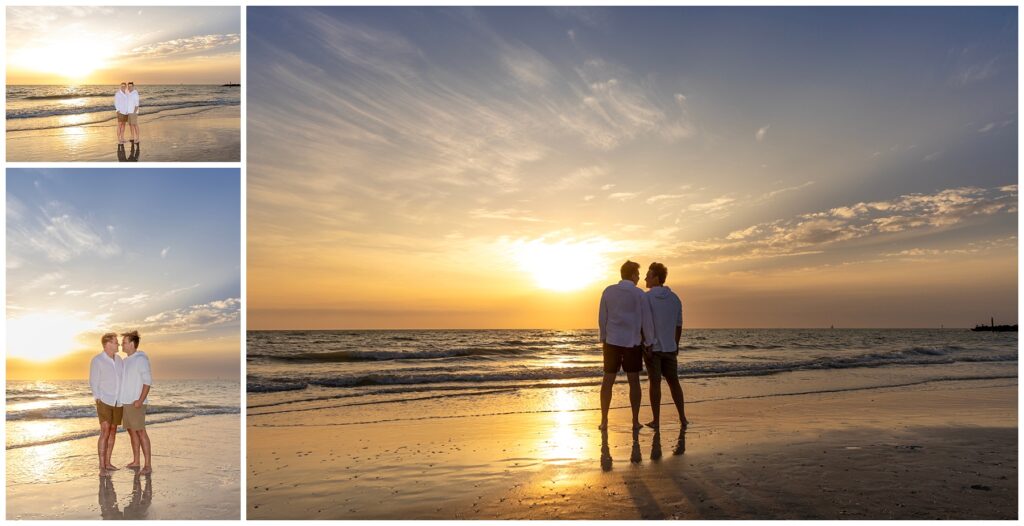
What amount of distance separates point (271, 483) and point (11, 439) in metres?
4.91

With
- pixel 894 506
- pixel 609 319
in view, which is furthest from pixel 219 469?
pixel 894 506

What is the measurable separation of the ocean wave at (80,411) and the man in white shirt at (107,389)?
11.4 feet

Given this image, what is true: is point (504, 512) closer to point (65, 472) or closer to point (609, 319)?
point (609, 319)

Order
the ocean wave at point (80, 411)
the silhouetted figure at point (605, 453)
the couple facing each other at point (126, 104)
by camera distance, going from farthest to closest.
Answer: the ocean wave at point (80, 411) → the couple facing each other at point (126, 104) → the silhouetted figure at point (605, 453)

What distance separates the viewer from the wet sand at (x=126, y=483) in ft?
17.0

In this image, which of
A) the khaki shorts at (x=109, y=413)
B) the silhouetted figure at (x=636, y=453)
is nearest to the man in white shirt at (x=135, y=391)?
the khaki shorts at (x=109, y=413)

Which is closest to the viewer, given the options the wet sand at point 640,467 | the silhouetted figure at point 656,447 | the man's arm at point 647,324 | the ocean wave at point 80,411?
the wet sand at point 640,467

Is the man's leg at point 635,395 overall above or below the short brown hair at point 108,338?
below

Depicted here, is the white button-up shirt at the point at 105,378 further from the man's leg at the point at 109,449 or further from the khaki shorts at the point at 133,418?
the man's leg at the point at 109,449

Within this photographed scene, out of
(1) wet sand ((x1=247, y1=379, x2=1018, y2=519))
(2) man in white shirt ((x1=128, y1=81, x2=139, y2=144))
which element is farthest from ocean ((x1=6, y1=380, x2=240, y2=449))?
(2) man in white shirt ((x1=128, y1=81, x2=139, y2=144))

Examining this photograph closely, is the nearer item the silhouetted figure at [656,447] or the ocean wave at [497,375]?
the silhouetted figure at [656,447]

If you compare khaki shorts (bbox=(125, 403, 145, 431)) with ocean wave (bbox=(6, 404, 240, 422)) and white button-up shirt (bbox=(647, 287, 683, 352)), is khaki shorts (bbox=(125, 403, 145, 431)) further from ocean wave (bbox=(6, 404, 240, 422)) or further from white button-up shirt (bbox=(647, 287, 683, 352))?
white button-up shirt (bbox=(647, 287, 683, 352))

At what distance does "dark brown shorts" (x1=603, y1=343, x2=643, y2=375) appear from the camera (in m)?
7.29

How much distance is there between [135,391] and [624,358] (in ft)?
15.7
